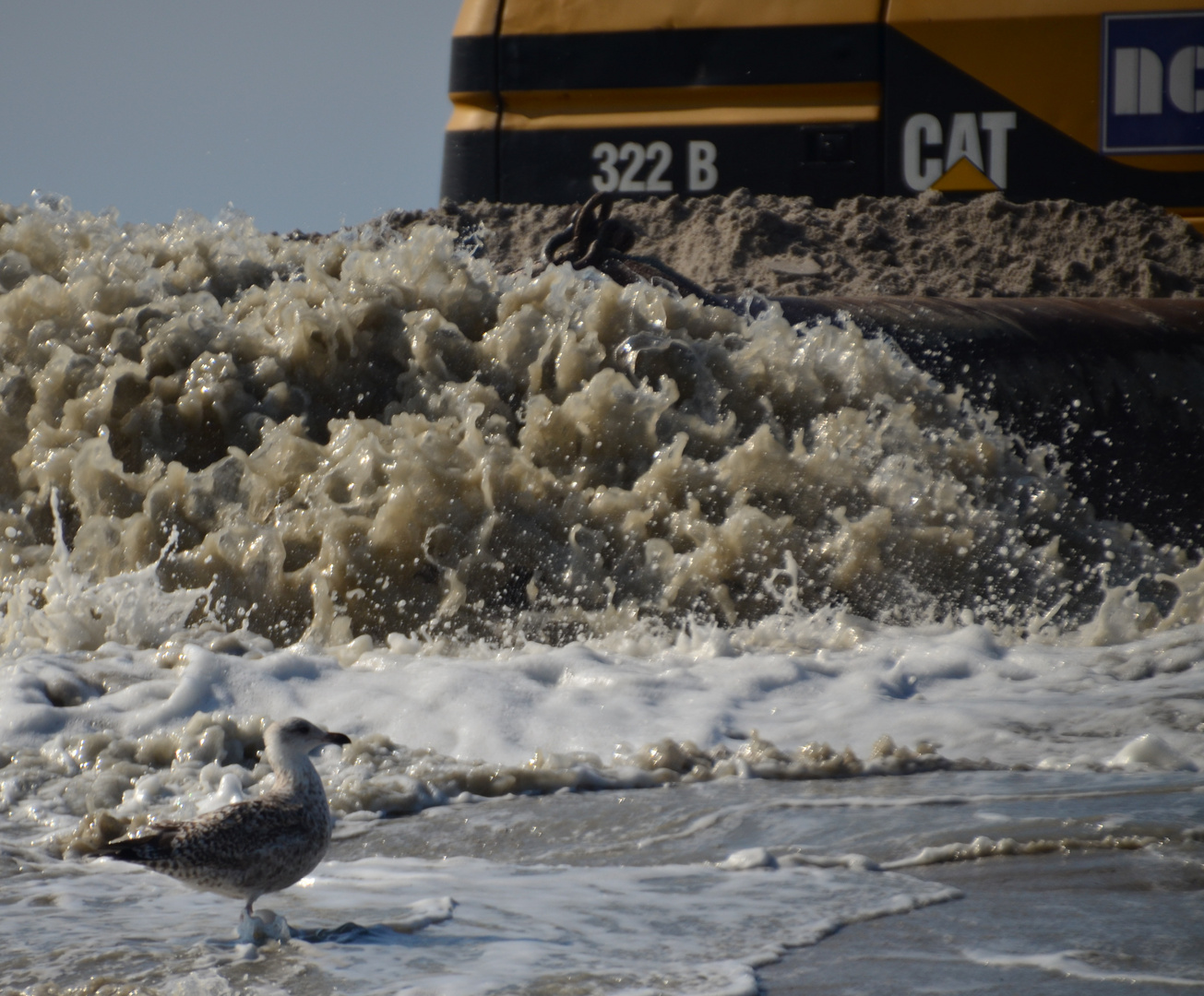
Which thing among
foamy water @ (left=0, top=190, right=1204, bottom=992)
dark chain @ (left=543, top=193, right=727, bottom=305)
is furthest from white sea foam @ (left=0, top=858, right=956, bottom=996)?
dark chain @ (left=543, top=193, right=727, bottom=305)

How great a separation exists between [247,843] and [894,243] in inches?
207

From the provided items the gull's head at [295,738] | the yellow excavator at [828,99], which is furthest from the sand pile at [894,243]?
the gull's head at [295,738]

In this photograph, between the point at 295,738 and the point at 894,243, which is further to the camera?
the point at 894,243

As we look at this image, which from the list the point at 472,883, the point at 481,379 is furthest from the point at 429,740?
the point at 481,379

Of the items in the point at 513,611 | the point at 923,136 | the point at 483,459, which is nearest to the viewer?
the point at 513,611

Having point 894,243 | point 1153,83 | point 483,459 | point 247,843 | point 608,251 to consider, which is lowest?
point 247,843

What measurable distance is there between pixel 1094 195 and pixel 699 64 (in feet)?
6.45

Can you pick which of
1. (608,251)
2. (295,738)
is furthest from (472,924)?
(608,251)

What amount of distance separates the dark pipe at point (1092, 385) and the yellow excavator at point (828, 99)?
33.2 inches

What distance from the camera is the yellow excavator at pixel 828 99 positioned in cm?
611

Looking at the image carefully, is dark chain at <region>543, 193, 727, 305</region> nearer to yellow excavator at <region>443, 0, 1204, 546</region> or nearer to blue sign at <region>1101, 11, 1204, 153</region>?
yellow excavator at <region>443, 0, 1204, 546</region>

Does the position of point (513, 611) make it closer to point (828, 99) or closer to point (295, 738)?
point (295, 738)

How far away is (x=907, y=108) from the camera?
6336mm

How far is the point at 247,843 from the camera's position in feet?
6.85
